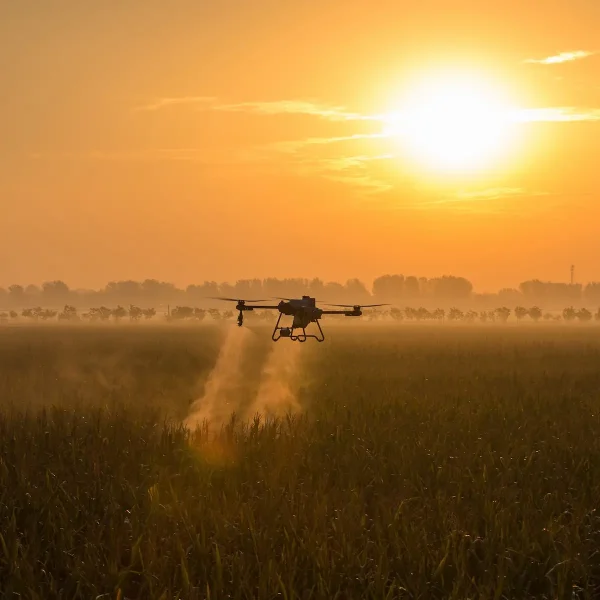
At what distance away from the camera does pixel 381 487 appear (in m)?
11.0

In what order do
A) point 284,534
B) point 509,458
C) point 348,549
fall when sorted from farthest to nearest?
point 509,458 < point 284,534 < point 348,549

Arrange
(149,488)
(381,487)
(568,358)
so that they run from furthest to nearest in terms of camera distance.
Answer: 1. (568,358)
2. (381,487)
3. (149,488)

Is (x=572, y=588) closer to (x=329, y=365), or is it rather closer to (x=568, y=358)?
(x=329, y=365)

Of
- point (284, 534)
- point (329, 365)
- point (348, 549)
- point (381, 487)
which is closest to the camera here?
point (348, 549)

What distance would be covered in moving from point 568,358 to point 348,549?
1328 inches

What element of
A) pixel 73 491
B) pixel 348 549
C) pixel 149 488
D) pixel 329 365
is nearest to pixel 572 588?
pixel 348 549

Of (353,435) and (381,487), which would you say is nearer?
(381,487)

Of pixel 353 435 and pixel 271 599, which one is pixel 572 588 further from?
pixel 353 435

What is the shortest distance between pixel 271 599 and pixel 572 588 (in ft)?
10.4

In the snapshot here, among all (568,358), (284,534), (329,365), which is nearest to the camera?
(284,534)

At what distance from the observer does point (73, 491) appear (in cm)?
1054

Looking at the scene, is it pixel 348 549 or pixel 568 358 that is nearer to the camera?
pixel 348 549

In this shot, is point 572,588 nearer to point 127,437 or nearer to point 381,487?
point 381,487

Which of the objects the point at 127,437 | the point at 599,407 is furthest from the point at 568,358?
the point at 127,437
